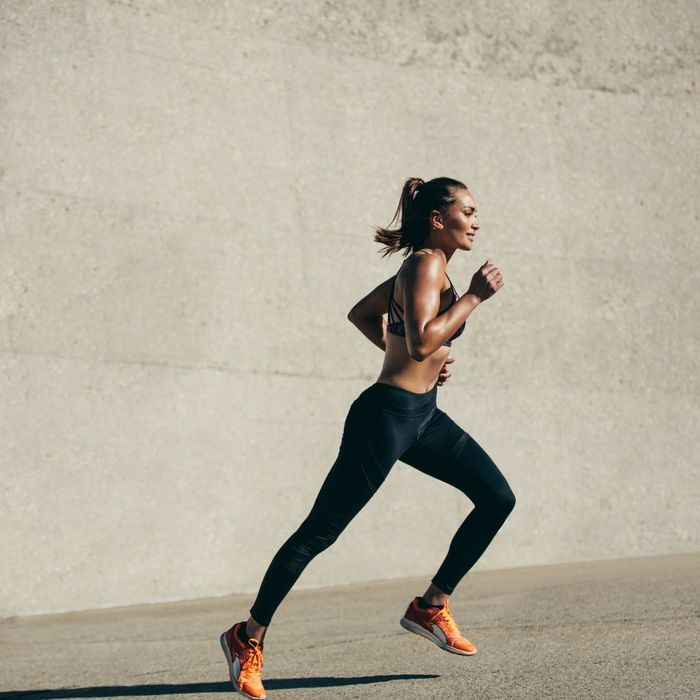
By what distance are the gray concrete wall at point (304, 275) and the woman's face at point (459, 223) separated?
3.50 m

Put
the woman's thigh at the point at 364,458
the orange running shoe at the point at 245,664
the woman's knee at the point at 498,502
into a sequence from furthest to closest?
the woman's knee at the point at 498,502 → the woman's thigh at the point at 364,458 → the orange running shoe at the point at 245,664

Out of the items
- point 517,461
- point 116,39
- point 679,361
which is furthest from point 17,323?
point 679,361

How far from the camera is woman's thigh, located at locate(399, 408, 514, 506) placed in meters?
3.62

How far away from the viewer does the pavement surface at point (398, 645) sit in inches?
137

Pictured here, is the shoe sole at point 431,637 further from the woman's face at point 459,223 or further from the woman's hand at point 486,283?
the woman's face at point 459,223

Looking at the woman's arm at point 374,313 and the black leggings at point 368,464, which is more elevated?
the woman's arm at point 374,313

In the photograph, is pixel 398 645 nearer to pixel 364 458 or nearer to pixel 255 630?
pixel 255 630

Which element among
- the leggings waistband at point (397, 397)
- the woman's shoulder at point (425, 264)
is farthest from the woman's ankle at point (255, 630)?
the woman's shoulder at point (425, 264)

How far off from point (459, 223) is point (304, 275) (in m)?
3.62

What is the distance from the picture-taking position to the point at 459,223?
141 inches

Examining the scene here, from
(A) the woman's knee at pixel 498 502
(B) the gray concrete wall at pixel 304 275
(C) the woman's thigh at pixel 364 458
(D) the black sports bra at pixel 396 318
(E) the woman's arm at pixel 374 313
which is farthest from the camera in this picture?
(B) the gray concrete wall at pixel 304 275

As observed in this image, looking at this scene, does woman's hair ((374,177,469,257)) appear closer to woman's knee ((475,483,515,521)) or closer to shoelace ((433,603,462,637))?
woman's knee ((475,483,515,521))

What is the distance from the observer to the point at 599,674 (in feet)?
11.4

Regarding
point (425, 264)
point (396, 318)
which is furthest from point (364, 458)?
point (425, 264)
